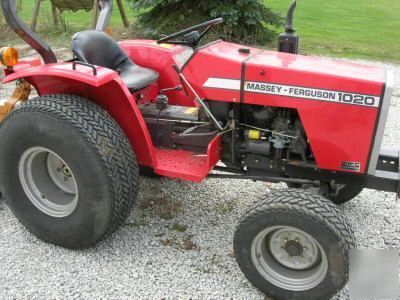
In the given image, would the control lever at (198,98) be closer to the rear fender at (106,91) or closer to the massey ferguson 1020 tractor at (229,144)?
the massey ferguson 1020 tractor at (229,144)

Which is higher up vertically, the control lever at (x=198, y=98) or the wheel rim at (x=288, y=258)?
the control lever at (x=198, y=98)

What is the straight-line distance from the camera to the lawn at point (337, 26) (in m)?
9.12

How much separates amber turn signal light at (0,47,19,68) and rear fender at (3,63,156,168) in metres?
0.17

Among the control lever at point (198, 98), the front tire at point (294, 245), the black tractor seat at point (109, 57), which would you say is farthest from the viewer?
the black tractor seat at point (109, 57)

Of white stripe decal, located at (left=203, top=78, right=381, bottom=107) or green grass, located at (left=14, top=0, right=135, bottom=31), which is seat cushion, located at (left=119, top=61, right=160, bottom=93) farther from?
green grass, located at (left=14, top=0, right=135, bottom=31)

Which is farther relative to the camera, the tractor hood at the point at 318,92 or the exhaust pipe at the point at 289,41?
the exhaust pipe at the point at 289,41

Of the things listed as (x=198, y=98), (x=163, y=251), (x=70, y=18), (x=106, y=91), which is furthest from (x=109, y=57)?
(x=70, y=18)

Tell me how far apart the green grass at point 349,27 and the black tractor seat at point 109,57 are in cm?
601

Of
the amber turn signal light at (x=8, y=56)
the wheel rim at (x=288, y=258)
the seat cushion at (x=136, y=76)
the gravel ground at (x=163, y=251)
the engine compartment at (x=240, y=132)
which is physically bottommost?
the gravel ground at (x=163, y=251)

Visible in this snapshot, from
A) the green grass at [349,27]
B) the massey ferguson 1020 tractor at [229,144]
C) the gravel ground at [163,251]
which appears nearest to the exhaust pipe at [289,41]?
the massey ferguson 1020 tractor at [229,144]

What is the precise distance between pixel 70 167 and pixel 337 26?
10768 millimetres

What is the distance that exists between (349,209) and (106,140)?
6.24 feet

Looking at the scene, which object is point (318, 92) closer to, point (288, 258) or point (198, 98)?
point (198, 98)

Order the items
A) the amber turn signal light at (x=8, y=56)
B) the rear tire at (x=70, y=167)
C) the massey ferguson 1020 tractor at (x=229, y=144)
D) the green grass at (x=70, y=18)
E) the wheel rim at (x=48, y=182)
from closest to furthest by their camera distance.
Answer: the massey ferguson 1020 tractor at (x=229, y=144)
the rear tire at (x=70, y=167)
the wheel rim at (x=48, y=182)
the amber turn signal light at (x=8, y=56)
the green grass at (x=70, y=18)
